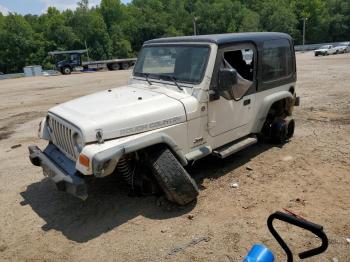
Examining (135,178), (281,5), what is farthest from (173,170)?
(281,5)

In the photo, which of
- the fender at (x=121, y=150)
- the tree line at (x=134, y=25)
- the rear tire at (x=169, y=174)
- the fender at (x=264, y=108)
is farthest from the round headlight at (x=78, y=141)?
the tree line at (x=134, y=25)

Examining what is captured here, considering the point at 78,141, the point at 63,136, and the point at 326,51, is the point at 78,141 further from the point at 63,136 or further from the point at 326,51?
the point at 326,51

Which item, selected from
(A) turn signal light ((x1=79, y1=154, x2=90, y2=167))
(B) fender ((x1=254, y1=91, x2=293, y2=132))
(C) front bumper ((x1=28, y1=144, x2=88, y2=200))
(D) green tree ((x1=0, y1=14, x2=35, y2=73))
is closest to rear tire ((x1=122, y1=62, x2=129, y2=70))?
(B) fender ((x1=254, y1=91, x2=293, y2=132))

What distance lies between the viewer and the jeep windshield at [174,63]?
16.1 feet

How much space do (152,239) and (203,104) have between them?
6.13 feet

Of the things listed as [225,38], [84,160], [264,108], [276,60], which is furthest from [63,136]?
[276,60]

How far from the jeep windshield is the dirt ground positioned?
1.58 meters

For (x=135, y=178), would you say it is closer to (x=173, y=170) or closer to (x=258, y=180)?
(x=173, y=170)

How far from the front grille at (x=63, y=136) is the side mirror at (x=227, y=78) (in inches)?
79.6

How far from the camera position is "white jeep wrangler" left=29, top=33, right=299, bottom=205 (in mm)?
4074

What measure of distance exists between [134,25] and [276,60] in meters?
85.0

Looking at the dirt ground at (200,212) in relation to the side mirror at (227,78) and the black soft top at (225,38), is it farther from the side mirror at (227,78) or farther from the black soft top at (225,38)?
the black soft top at (225,38)

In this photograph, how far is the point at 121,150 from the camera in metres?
3.90

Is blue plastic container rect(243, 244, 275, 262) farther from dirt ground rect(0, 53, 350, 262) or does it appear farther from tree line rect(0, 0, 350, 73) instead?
tree line rect(0, 0, 350, 73)
